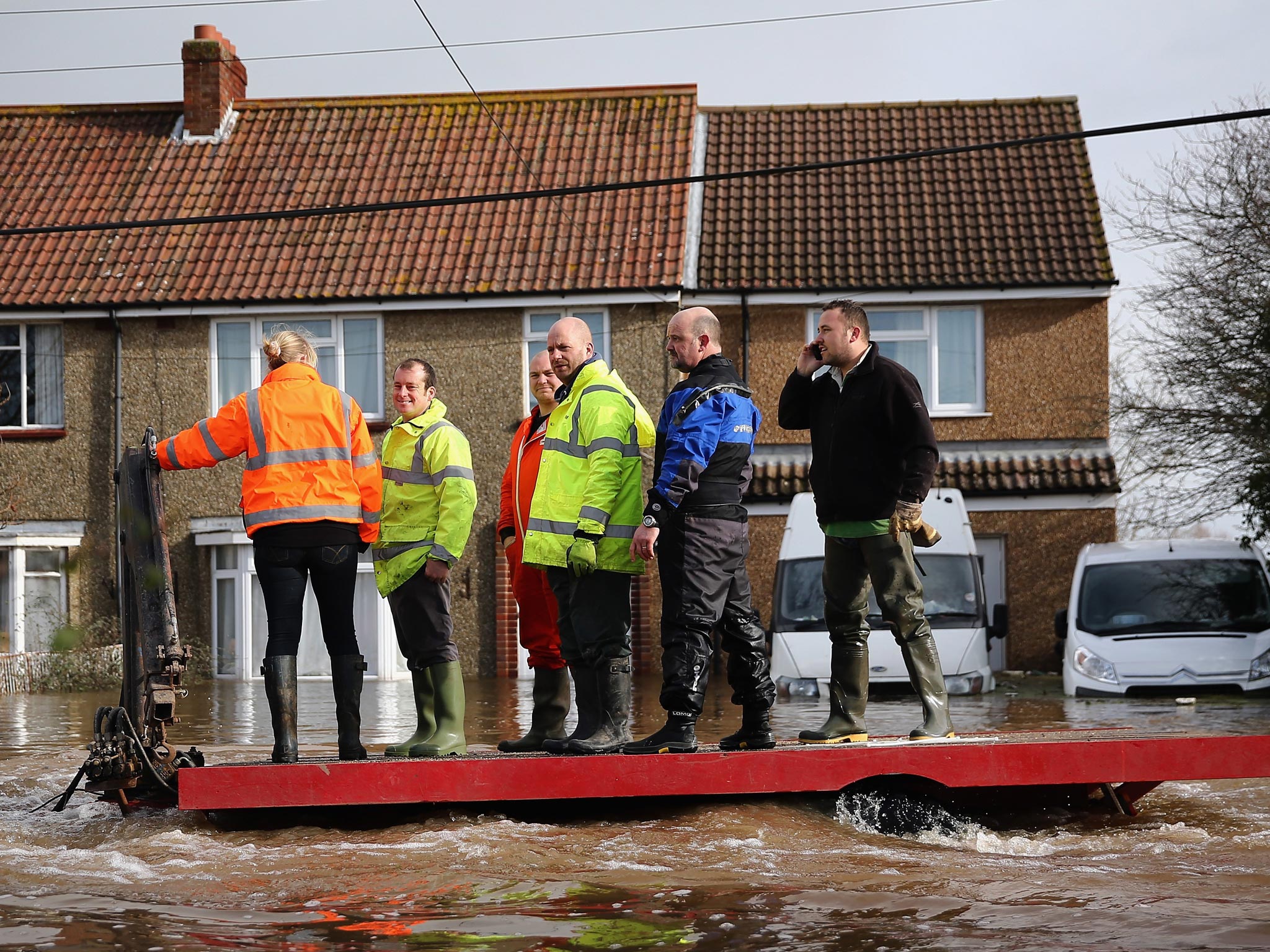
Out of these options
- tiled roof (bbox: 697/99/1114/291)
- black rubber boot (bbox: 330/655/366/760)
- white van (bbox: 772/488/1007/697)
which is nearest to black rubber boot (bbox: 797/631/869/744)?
black rubber boot (bbox: 330/655/366/760)

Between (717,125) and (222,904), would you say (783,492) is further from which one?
(222,904)

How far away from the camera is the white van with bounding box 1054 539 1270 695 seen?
15.7m

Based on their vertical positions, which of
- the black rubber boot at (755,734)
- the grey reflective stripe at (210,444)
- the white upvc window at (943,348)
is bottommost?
the black rubber boot at (755,734)

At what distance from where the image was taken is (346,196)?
24.7 meters

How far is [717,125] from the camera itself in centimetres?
2667

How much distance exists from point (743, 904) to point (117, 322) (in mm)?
20461

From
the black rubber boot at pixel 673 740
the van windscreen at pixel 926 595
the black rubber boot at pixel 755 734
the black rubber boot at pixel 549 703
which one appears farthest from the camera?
the van windscreen at pixel 926 595

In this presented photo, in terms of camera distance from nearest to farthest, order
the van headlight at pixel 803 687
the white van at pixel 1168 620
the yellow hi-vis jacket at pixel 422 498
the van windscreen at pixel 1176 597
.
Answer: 1. the yellow hi-vis jacket at pixel 422 498
2. the white van at pixel 1168 620
3. the van headlight at pixel 803 687
4. the van windscreen at pixel 1176 597

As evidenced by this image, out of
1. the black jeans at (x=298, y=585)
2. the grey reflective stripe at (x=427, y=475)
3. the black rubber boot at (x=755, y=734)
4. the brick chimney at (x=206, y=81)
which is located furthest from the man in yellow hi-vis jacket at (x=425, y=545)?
the brick chimney at (x=206, y=81)

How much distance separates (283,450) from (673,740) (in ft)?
7.41

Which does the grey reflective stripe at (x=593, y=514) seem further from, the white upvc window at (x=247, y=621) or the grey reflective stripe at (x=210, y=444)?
the white upvc window at (x=247, y=621)

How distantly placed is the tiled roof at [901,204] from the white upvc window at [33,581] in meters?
10.8

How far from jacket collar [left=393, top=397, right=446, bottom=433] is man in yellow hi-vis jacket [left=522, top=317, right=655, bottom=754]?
0.91 m

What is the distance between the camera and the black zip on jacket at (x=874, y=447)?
7.29 m
